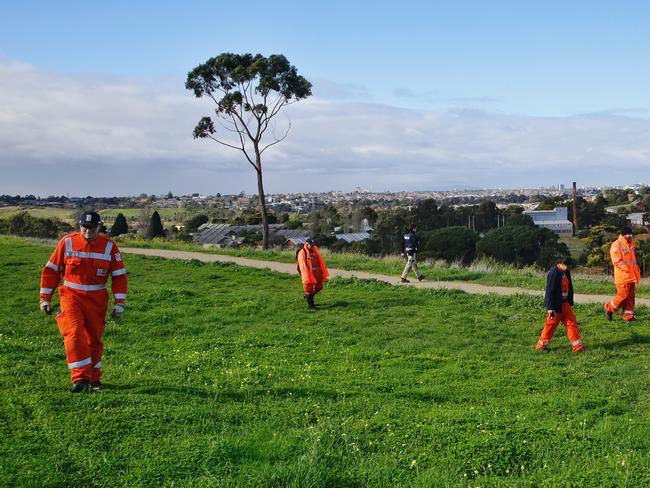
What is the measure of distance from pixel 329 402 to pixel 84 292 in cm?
287

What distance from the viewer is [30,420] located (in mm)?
5719

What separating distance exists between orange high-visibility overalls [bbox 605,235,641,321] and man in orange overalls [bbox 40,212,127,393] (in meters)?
8.63

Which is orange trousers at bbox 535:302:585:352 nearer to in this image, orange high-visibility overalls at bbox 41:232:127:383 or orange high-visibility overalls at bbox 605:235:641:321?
orange high-visibility overalls at bbox 605:235:641:321

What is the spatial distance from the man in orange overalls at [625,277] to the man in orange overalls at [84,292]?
8.63 meters

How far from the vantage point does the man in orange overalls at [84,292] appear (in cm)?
688

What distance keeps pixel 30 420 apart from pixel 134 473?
1572 millimetres

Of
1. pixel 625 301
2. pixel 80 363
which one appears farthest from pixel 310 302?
pixel 80 363

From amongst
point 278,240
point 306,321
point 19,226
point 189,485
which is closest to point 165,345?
point 306,321

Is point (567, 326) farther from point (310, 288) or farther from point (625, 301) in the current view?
point (310, 288)

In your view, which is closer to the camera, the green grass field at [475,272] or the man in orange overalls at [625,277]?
the man in orange overalls at [625,277]

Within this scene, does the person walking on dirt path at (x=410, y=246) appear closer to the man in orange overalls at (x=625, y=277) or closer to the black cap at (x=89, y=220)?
the man in orange overalls at (x=625, y=277)

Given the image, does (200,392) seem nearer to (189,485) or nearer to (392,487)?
(189,485)

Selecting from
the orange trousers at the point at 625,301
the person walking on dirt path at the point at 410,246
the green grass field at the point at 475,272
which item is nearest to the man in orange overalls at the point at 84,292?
the orange trousers at the point at 625,301

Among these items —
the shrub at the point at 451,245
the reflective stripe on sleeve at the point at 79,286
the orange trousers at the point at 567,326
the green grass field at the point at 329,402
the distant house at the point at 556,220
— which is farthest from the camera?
the distant house at the point at 556,220
